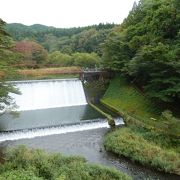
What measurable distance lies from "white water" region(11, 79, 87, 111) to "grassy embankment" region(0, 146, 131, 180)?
55.5 ft

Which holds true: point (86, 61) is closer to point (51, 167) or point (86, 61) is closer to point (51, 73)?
point (51, 73)

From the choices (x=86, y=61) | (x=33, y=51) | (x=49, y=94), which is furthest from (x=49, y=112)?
(x=86, y=61)

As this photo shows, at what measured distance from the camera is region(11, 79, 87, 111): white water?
3609cm

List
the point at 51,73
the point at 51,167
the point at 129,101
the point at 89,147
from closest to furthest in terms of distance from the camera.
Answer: the point at 51,167
the point at 89,147
the point at 129,101
the point at 51,73

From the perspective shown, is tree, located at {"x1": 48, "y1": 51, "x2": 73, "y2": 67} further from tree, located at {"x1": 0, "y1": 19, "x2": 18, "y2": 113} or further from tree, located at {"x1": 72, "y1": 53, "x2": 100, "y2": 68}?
tree, located at {"x1": 0, "y1": 19, "x2": 18, "y2": 113}

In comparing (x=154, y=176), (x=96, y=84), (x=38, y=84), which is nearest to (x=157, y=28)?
(x=96, y=84)

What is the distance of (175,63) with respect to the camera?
27.9 meters

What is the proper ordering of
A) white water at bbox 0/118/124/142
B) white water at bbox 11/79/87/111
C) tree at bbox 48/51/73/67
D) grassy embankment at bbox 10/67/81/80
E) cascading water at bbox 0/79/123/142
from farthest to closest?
1. tree at bbox 48/51/73/67
2. grassy embankment at bbox 10/67/81/80
3. white water at bbox 11/79/87/111
4. cascading water at bbox 0/79/123/142
5. white water at bbox 0/118/124/142

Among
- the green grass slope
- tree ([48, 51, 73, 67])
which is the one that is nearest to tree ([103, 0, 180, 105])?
the green grass slope

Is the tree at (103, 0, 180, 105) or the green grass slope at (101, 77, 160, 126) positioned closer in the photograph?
the tree at (103, 0, 180, 105)

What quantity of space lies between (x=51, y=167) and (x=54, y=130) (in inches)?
396

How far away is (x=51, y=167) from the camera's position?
1758cm

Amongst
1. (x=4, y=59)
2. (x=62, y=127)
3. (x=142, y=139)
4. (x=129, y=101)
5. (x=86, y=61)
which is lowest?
(x=62, y=127)

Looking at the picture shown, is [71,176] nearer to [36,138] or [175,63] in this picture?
[36,138]
